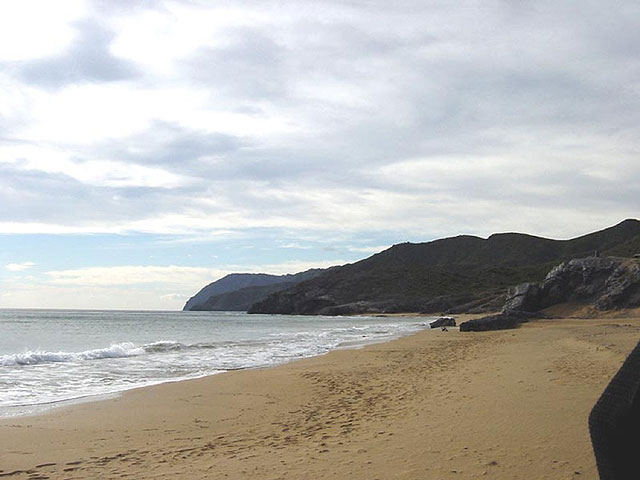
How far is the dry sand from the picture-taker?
5.92 meters

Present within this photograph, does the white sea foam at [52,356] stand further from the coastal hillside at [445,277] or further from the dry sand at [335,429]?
the coastal hillside at [445,277]

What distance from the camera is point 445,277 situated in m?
128

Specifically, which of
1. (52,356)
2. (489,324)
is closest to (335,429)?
(52,356)

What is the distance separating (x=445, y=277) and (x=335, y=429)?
123985 millimetres

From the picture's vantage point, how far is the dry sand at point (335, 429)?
5.92 metres

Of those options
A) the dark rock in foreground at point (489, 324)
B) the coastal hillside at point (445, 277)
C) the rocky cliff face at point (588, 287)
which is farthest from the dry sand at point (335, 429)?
the coastal hillside at point (445, 277)

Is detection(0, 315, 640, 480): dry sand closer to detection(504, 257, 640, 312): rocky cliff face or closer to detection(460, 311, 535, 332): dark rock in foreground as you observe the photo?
detection(460, 311, 535, 332): dark rock in foreground

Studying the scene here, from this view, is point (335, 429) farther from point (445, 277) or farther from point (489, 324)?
point (445, 277)

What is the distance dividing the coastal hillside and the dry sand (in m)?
72.8

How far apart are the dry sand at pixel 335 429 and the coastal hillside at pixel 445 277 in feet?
239

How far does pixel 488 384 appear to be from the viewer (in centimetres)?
1097

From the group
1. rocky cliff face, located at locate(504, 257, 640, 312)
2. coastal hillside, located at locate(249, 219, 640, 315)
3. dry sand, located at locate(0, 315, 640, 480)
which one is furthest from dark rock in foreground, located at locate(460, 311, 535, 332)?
coastal hillside, located at locate(249, 219, 640, 315)

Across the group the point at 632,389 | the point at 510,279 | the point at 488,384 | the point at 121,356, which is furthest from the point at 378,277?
the point at 632,389

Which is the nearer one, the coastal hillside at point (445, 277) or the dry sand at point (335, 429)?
the dry sand at point (335, 429)
